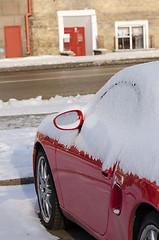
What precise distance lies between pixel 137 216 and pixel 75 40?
126 ft

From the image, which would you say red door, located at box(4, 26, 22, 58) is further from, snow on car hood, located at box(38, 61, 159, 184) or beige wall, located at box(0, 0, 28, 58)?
snow on car hood, located at box(38, 61, 159, 184)

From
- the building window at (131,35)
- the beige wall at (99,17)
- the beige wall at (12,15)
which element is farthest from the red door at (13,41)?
the building window at (131,35)

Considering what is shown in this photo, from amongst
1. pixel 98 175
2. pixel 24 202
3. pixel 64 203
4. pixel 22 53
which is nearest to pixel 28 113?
pixel 24 202

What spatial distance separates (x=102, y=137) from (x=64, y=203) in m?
0.99

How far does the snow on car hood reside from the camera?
10.4ft

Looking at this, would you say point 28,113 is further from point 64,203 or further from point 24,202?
point 64,203

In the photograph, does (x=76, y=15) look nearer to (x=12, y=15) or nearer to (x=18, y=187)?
(x=12, y=15)

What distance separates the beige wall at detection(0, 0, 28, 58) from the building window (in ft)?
22.0

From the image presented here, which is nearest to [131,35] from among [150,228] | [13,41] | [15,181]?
[13,41]

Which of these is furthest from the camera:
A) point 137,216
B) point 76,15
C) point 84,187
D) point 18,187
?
point 76,15

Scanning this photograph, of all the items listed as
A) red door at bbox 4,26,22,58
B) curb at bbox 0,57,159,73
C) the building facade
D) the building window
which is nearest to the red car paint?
curb at bbox 0,57,159,73

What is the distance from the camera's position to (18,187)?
22.2 ft

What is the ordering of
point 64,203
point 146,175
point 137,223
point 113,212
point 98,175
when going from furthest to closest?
point 64,203 → point 98,175 → point 113,212 → point 137,223 → point 146,175

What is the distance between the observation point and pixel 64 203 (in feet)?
15.0
